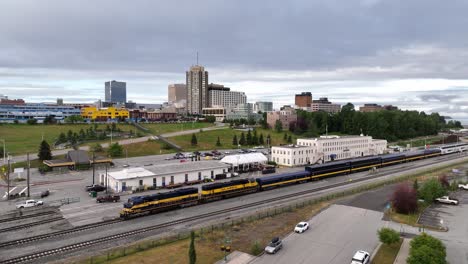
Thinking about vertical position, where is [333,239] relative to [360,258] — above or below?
below

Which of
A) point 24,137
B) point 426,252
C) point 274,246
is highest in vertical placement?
point 24,137

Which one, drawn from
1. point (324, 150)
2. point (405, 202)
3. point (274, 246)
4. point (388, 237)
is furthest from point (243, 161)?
point (388, 237)

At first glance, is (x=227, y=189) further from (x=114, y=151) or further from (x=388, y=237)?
(x=114, y=151)

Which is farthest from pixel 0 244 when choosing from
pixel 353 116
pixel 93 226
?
pixel 353 116

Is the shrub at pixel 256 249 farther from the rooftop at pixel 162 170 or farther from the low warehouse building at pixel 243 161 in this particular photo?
the low warehouse building at pixel 243 161

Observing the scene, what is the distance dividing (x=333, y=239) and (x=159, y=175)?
32557 mm

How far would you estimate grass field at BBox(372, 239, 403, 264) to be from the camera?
2891 cm

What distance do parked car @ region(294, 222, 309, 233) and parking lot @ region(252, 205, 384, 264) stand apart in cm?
46

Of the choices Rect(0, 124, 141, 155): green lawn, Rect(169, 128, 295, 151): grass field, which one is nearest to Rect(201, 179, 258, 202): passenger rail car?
Rect(169, 128, 295, 151): grass field

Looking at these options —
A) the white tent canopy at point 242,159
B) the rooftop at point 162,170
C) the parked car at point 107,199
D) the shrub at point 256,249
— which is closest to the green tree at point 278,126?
the white tent canopy at point 242,159

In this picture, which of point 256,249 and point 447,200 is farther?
point 447,200

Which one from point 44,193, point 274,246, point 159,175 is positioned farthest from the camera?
point 159,175

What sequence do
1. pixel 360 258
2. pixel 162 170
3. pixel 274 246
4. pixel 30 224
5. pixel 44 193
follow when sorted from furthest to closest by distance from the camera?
1. pixel 162 170
2. pixel 44 193
3. pixel 30 224
4. pixel 274 246
5. pixel 360 258

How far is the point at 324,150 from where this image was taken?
92.4 metres
